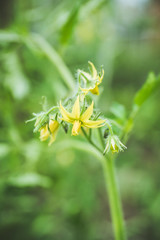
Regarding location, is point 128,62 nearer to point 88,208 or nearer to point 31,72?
point 31,72

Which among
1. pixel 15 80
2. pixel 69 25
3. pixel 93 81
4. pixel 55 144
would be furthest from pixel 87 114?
pixel 15 80

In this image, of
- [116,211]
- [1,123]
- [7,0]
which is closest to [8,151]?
[1,123]

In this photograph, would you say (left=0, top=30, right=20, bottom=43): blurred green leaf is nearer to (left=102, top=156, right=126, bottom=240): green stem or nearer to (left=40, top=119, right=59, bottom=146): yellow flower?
(left=40, top=119, right=59, bottom=146): yellow flower

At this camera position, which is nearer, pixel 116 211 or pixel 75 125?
pixel 75 125

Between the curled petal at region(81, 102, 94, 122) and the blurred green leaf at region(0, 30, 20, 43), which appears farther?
the blurred green leaf at region(0, 30, 20, 43)

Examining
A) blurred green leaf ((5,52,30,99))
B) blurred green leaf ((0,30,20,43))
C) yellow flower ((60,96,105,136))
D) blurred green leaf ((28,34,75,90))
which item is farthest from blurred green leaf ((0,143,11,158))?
yellow flower ((60,96,105,136))

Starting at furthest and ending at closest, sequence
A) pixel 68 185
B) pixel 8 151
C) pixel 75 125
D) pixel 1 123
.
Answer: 1. pixel 68 185
2. pixel 1 123
3. pixel 8 151
4. pixel 75 125

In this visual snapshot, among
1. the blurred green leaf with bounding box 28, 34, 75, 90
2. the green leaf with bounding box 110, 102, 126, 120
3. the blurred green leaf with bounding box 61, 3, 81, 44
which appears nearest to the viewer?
the green leaf with bounding box 110, 102, 126, 120
